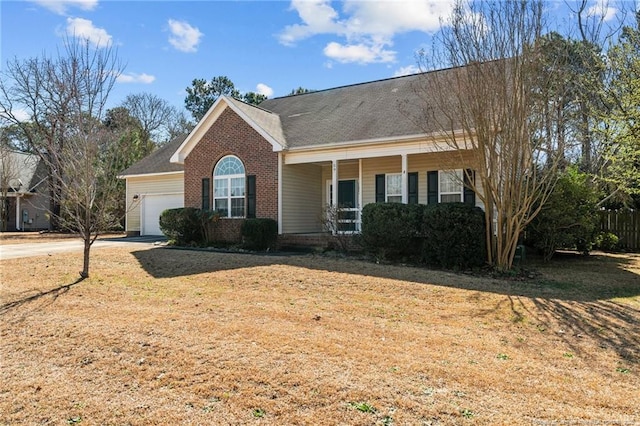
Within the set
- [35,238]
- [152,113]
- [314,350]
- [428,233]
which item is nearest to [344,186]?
[428,233]

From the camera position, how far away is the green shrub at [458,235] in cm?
1053

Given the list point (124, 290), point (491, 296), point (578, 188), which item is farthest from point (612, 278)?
point (124, 290)

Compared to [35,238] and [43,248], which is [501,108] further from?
[35,238]

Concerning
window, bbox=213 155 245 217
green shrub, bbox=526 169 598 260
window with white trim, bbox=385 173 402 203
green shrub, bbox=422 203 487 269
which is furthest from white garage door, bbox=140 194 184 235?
green shrub, bbox=526 169 598 260

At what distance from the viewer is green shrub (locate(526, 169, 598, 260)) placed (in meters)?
11.9

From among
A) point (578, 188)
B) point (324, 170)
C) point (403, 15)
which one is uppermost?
point (403, 15)

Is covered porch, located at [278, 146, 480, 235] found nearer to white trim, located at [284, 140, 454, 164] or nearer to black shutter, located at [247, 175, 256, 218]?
white trim, located at [284, 140, 454, 164]

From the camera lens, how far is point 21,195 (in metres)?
30.5

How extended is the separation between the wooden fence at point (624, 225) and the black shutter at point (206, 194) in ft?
52.1

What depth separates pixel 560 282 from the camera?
9508mm

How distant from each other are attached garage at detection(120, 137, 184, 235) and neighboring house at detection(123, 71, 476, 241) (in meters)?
3.71

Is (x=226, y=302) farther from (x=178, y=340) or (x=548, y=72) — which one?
(x=548, y=72)

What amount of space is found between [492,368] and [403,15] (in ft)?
37.2

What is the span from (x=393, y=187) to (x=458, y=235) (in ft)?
17.8
